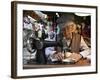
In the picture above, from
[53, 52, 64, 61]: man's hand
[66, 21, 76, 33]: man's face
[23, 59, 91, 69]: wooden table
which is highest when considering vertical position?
[66, 21, 76, 33]: man's face

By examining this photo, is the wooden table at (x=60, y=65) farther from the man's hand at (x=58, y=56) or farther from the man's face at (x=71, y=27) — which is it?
the man's face at (x=71, y=27)

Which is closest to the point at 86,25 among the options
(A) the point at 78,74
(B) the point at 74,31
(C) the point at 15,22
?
(B) the point at 74,31

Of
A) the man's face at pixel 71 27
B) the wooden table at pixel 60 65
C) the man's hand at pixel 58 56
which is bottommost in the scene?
the wooden table at pixel 60 65

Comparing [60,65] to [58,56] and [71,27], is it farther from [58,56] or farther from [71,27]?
[71,27]

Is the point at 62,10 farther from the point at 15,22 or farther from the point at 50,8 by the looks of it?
the point at 15,22

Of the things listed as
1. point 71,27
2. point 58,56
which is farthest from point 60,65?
point 71,27

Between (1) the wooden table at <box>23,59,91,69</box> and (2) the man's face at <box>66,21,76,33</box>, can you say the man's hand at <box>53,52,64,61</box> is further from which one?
(2) the man's face at <box>66,21,76,33</box>

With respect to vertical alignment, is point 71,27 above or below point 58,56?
above

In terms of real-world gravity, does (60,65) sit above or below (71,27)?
below

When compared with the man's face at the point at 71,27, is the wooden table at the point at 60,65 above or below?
below

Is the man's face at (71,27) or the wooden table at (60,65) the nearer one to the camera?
the wooden table at (60,65)

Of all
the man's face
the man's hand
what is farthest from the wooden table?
the man's face

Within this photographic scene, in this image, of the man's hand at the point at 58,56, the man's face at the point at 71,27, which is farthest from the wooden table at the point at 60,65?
the man's face at the point at 71,27

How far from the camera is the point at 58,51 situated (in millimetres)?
1961
